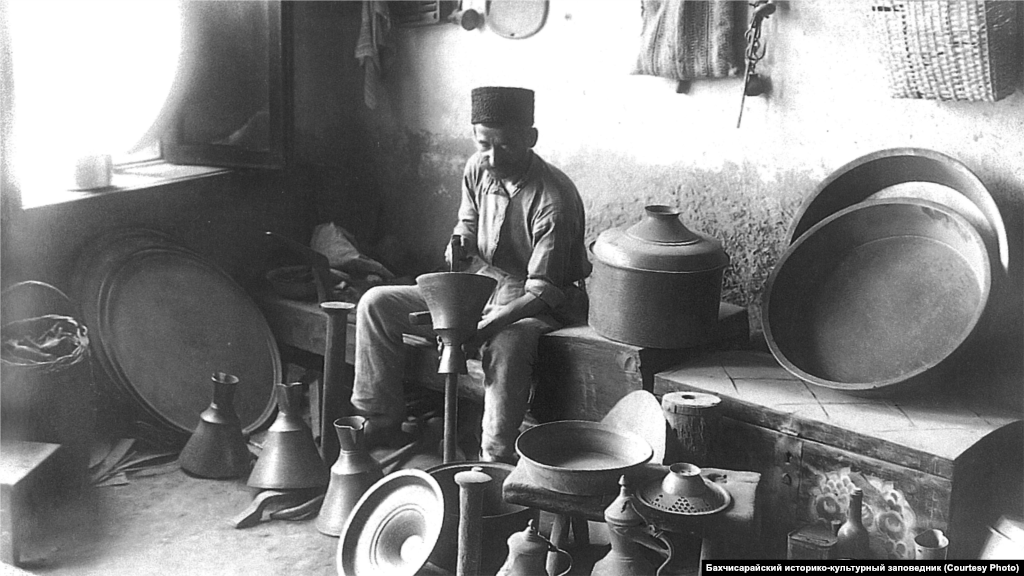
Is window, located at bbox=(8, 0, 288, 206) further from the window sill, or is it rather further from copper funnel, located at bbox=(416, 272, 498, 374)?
copper funnel, located at bbox=(416, 272, 498, 374)

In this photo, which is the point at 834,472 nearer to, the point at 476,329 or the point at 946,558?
the point at 946,558

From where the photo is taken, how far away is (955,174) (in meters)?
3.68

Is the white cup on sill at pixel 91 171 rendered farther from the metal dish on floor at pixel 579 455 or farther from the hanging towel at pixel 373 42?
the metal dish on floor at pixel 579 455

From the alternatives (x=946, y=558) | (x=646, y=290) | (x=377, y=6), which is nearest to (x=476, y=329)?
(x=646, y=290)

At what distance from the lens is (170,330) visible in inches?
187

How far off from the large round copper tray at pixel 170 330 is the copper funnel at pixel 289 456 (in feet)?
2.14

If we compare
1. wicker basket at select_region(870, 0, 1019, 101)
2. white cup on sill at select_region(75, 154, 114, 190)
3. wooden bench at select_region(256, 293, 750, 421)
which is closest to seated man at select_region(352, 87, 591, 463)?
wooden bench at select_region(256, 293, 750, 421)

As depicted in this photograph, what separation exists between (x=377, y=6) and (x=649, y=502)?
3547 millimetres

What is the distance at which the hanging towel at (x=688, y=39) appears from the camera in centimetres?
428

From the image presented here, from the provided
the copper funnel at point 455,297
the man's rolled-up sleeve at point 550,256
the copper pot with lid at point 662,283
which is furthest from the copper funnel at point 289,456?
Result: the copper pot with lid at point 662,283

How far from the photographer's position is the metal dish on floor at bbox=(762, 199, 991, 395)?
359cm

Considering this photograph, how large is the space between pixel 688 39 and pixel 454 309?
1.61m

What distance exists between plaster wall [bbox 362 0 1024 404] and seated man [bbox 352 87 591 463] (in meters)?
0.60

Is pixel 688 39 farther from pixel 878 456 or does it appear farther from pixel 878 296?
pixel 878 456
